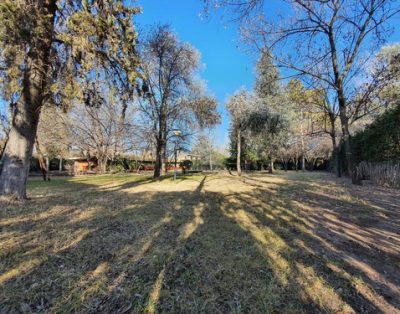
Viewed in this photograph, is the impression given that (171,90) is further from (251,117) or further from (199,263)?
(199,263)

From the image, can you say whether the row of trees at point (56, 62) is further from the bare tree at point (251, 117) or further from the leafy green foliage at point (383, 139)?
the bare tree at point (251, 117)

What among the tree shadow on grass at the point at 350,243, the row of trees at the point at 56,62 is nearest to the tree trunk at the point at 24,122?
the row of trees at the point at 56,62

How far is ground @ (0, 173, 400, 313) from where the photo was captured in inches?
77.1

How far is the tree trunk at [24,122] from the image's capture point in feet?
19.0

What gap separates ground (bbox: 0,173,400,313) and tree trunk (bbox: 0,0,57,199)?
6.04ft

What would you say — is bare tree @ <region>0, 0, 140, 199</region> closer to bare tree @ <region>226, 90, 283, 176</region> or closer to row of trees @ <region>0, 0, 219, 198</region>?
row of trees @ <region>0, 0, 219, 198</region>

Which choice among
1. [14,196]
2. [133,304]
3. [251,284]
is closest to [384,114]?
[251,284]

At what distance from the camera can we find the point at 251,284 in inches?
87.0

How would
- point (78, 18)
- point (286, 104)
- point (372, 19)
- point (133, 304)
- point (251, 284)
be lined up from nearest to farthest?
point (133, 304) → point (251, 284) → point (78, 18) → point (372, 19) → point (286, 104)

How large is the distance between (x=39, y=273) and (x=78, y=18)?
548cm

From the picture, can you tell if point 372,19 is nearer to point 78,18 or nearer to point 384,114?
point 384,114

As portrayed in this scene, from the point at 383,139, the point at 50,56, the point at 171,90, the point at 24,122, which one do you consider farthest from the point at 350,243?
the point at 171,90

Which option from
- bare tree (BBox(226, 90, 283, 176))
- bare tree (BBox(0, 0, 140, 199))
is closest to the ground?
bare tree (BBox(0, 0, 140, 199))

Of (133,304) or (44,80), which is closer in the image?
(133,304)
